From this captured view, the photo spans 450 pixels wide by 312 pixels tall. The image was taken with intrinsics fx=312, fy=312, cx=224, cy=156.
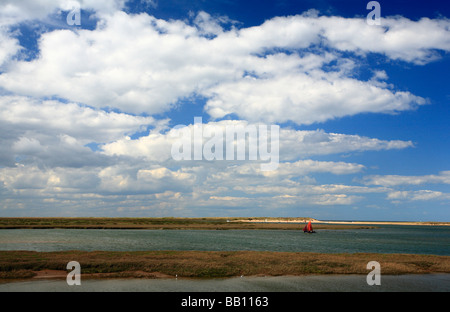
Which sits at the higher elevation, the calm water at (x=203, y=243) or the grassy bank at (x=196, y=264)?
the grassy bank at (x=196, y=264)

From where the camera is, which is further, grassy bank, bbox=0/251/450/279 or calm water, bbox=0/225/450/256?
calm water, bbox=0/225/450/256

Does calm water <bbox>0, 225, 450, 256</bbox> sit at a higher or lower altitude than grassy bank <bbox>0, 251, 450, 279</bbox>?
lower

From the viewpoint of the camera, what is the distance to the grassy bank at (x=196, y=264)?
35.6 m

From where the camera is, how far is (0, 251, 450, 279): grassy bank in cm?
3556

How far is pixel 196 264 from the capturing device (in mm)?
38594

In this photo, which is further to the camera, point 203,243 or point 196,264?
point 203,243

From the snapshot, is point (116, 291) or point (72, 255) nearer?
point (116, 291)

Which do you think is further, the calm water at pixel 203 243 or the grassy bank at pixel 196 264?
the calm water at pixel 203 243

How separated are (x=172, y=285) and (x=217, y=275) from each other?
635 centimetres

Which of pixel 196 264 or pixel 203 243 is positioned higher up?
pixel 196 264
